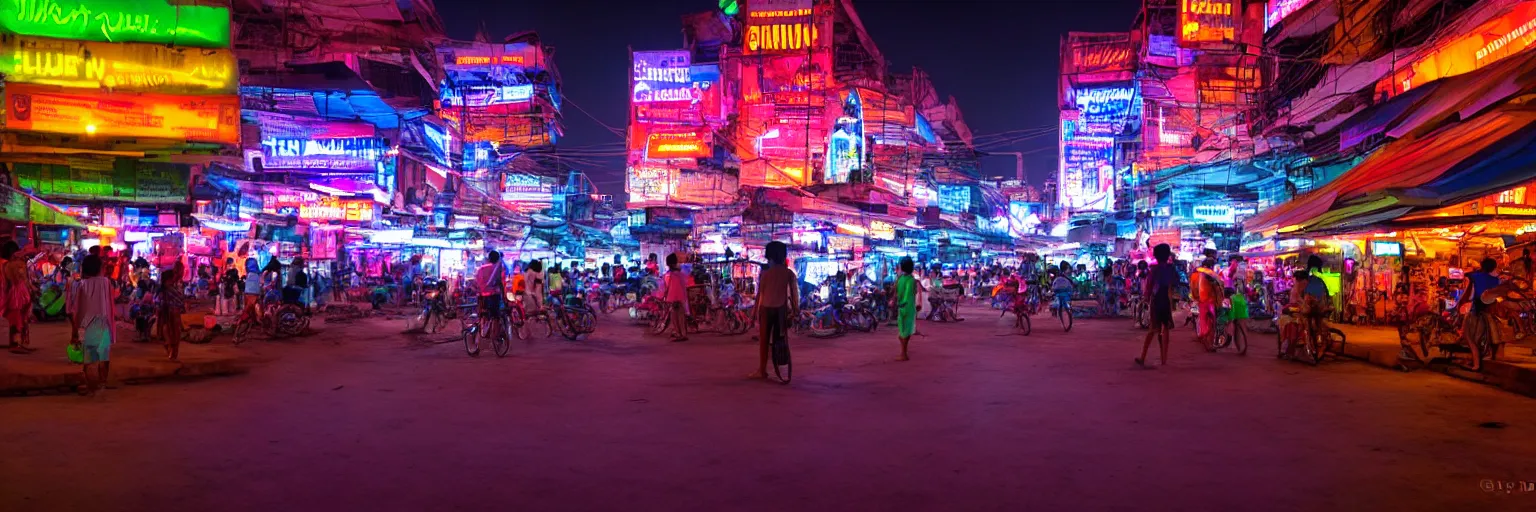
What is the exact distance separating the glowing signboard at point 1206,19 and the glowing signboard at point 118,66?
66.3ft

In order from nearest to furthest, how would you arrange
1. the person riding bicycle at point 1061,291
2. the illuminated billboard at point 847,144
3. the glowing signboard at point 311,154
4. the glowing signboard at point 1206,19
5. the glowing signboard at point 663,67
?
the glowing signboard at point 311,154, the person riding bicycle at point 1061,291, the glowing signboard at point 1206,19, the illuminated billboard at point 847,144, the glowing signboard at point 663,67

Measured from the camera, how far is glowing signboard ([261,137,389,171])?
20.0 meters

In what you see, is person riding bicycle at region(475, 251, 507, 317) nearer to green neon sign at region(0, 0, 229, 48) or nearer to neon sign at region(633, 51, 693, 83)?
green neon sign at region(0, 0, 229, 48)

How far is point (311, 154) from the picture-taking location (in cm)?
2011

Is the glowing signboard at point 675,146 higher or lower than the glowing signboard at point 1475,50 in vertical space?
higher

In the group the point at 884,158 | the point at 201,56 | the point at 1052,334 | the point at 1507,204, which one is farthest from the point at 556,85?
the point at 1507,204

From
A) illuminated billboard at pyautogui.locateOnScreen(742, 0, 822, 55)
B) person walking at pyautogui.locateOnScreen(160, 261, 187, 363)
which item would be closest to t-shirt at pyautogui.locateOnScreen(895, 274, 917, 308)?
person walking at pyautogui.locateOnScreen(160, 261, 187, 363)

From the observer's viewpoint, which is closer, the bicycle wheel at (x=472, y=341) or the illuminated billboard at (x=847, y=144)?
the bicycle wheel at (x=472, y=341)

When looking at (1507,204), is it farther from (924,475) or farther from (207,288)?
(207,288)

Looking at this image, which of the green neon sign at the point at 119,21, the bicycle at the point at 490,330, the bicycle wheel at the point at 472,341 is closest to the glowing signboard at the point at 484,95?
the green neon sign at the point at 119,21

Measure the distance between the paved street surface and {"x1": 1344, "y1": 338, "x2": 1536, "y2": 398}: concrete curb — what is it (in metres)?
0.29

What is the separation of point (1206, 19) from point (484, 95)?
73.5 feet

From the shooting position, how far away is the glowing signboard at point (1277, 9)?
18691mm

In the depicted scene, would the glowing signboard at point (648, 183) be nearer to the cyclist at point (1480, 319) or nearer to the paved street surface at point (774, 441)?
the paved street surface at point (774, 441)
